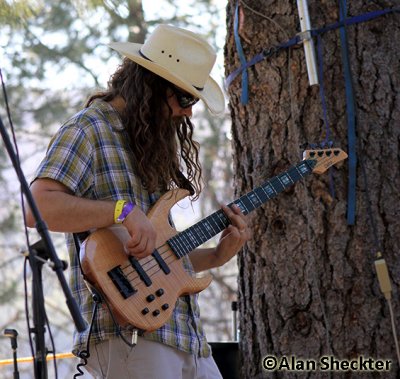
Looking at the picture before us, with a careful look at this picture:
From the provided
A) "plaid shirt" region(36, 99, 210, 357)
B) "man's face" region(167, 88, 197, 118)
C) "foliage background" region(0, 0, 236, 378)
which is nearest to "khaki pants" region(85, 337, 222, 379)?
"plaid shirt" region(36, 99, 210, 357)

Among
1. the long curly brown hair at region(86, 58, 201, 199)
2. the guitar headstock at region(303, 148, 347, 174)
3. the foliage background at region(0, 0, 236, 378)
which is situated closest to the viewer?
the long curly brown hair at region(86, 58, 201, 199)

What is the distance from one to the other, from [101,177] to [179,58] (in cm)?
A: 56

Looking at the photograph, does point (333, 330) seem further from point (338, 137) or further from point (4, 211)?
point (4, 211)

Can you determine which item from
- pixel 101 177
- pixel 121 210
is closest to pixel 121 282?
pixel 121 210

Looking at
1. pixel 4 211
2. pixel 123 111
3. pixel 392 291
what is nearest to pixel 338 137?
pixel 392 291

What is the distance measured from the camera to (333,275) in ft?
10.9

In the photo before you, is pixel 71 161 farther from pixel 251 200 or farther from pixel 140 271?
pixel 251 200

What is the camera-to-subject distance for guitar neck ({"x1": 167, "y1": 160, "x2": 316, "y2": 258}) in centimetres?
309

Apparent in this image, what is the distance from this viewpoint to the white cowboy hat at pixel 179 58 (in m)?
3.07

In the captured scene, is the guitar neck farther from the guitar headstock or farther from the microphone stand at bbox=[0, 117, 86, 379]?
the microphone stand at bbox=[0, 117, 86, 379]

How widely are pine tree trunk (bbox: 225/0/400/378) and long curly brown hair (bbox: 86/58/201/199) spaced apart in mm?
428

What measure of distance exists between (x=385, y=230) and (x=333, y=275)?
0.26m

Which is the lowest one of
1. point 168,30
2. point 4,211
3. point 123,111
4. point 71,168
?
point 71,168

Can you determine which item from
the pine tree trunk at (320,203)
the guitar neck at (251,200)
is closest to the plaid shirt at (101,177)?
the guitar neck at (251,200)
